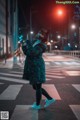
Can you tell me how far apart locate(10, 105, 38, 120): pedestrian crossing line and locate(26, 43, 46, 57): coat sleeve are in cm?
132

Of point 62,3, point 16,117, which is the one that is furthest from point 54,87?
point 62,3

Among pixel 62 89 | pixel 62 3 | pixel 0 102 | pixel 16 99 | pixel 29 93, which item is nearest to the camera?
pixel 0 102

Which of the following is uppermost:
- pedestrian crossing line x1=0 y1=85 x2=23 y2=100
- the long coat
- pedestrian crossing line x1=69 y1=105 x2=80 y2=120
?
the long coat

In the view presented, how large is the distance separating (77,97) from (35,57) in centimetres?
296

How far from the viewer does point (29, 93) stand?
12062 millimetres

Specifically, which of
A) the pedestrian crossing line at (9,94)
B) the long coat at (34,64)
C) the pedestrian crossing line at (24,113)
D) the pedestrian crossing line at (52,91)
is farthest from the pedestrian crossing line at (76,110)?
the pedestrian crossing line at (9,94)

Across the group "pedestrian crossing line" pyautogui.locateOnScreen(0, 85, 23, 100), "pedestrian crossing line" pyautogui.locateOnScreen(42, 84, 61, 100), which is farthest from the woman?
"pedestrian crossing line" pyautogui.locateOnScreen(42, 84, 61, 100)

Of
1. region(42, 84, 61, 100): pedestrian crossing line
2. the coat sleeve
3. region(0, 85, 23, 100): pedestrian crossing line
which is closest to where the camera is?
the coat sleeve

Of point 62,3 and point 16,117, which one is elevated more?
point 62,3

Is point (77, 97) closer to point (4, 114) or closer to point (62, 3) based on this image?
point (4, 114)

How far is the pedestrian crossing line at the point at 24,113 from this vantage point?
7880 mm

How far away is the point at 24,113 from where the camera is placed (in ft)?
27.5

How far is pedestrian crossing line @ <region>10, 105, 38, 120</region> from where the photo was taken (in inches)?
310

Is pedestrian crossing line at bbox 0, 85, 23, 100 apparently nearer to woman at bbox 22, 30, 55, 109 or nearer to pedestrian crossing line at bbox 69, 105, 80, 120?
pedestrian crossing line at bbox 69, 105, 80, 120
